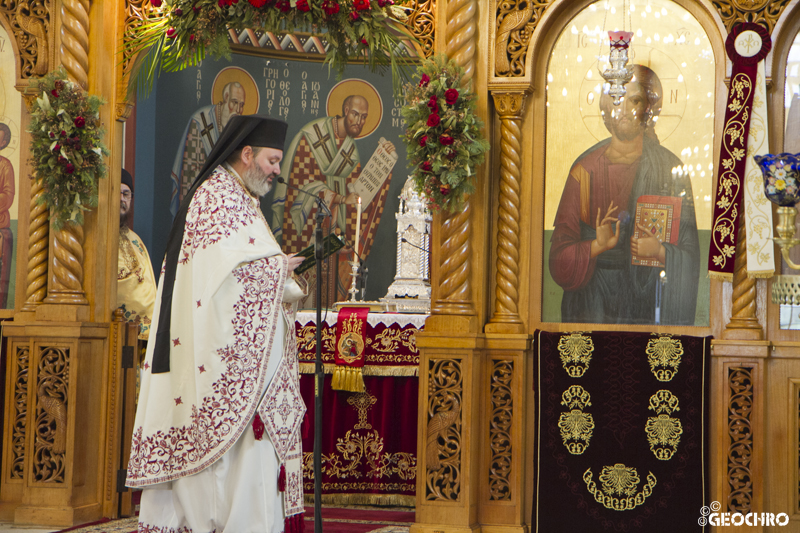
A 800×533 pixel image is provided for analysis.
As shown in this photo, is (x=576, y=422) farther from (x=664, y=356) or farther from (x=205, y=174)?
(x=205, y=174)

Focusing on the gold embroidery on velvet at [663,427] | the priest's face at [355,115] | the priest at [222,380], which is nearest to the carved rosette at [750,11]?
the gold embroidery on velvet at [663,427]

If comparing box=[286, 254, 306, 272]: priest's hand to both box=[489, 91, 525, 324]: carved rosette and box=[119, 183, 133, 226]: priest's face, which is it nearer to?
box=[489, 91, 525, 324]: carved rosette

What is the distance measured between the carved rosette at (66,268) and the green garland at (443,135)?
2.21 metres

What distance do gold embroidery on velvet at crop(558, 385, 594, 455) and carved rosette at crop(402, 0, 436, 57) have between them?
7.34ft

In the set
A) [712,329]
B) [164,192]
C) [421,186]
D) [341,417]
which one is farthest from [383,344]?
[164,192]

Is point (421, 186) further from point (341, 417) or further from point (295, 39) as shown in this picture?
point (295, 39)

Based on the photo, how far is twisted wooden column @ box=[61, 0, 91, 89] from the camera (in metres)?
5.83

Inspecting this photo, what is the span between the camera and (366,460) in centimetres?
634

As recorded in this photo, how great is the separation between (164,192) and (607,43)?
4243 millimetres

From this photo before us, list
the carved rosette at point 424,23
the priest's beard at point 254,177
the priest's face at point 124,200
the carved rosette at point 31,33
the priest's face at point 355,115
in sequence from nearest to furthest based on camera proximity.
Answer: the priest's beard at point 254,177 < the carved rosette at point 424,23 < the carved rosette at point 31,33 < the priest's face at point 124,200 < the priest's face at point 355,115

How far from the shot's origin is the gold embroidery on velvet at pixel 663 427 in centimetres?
520

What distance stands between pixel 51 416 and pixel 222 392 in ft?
7.57

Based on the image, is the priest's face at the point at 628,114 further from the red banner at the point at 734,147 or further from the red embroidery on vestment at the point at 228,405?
the red embroidery on vestment at the point at 228,405

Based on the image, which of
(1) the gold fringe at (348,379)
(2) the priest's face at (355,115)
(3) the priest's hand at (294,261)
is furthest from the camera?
(2) the priest's face at (355,115)
